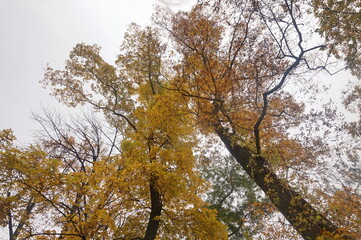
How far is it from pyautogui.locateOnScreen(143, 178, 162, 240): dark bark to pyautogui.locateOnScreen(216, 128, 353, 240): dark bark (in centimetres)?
269

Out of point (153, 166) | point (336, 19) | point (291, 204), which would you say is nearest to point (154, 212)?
point (153, 166)

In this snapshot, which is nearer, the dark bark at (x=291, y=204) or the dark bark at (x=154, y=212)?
the dark bark at (x=291, y=204)

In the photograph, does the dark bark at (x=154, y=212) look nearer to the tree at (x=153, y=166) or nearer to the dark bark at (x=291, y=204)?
the tree at (x=153, y=166)

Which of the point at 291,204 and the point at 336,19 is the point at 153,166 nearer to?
the point at 291,204

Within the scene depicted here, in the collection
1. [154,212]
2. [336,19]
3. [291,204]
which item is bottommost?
[291,204]

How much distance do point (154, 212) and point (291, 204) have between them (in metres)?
3.49

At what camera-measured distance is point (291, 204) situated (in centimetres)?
427

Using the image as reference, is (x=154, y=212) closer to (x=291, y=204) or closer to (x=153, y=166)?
(x=153, y=166)

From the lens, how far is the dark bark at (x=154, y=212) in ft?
16.8

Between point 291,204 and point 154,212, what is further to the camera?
point 154,212

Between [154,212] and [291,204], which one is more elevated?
[154,212]

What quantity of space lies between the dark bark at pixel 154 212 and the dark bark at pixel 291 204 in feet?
8.82

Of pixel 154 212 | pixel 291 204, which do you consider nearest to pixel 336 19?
pixel 291 204

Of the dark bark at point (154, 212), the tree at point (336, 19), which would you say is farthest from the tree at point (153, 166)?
the tree at point (336, 19)
